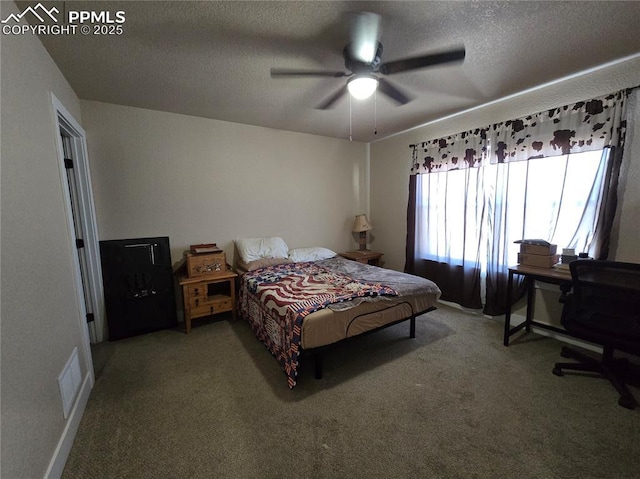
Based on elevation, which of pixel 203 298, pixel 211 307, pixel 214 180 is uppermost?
pixel 214 180

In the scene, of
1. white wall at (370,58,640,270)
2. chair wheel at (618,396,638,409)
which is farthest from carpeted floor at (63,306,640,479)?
white wall at (370,58,640,270)

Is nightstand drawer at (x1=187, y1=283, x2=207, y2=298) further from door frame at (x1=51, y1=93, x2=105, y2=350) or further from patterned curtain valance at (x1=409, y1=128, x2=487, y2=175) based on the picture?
patterned curtain valance at (x1=409, y1=128, x2=487, y2=175)

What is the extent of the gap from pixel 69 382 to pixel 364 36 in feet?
9.44

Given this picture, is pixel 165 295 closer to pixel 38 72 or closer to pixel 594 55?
pixel 38 72

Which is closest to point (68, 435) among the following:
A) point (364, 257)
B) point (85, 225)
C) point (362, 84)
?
point (85, 225)

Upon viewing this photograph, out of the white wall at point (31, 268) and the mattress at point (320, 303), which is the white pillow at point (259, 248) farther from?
the white wall at point (31, 268)

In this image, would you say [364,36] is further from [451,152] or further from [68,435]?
[68,435]

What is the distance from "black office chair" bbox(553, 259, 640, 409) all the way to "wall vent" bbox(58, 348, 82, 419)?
11.2 feet

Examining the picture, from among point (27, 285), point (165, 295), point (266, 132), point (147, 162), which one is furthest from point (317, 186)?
point (27, 285)

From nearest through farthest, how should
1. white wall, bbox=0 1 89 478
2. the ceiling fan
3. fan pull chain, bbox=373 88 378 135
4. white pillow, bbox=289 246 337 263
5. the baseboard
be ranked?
white wall, bbox=0 1 89 478 → the baseboard → the ceiling fan → fan pull chain, bbox=373 88 378 135 → white pillow, bbox=289 246 337 263

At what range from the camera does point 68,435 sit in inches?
57.7

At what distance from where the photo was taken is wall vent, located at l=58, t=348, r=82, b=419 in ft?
4.91
